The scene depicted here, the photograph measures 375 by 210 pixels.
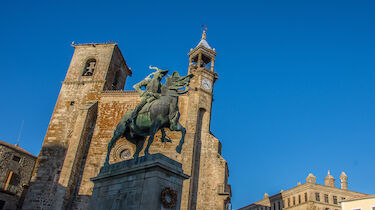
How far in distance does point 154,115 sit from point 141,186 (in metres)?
Answer: 2.47

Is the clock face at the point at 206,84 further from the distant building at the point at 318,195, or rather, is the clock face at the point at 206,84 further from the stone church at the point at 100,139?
the distant building at the point at 318,195

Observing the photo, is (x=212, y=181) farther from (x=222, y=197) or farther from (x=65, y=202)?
(x=65, y=202)

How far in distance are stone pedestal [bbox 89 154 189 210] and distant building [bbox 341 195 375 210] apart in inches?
1103

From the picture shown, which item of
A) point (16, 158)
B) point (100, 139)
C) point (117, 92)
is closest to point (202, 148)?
point (100, 139)

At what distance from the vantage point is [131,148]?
25.0m

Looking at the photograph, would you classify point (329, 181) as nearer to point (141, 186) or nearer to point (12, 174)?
point (12, 174)

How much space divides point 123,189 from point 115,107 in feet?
59.6

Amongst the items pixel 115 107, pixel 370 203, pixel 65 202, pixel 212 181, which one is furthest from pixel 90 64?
pixel 370 203

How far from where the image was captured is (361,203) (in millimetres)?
32094

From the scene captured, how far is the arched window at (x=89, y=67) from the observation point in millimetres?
29859

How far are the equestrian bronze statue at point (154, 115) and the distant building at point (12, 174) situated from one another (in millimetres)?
21560

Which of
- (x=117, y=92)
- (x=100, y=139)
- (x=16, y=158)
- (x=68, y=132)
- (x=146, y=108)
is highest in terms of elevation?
(x=117, y=92)

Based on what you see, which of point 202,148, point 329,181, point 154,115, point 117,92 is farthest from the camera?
point 329,181

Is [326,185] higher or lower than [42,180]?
higher
